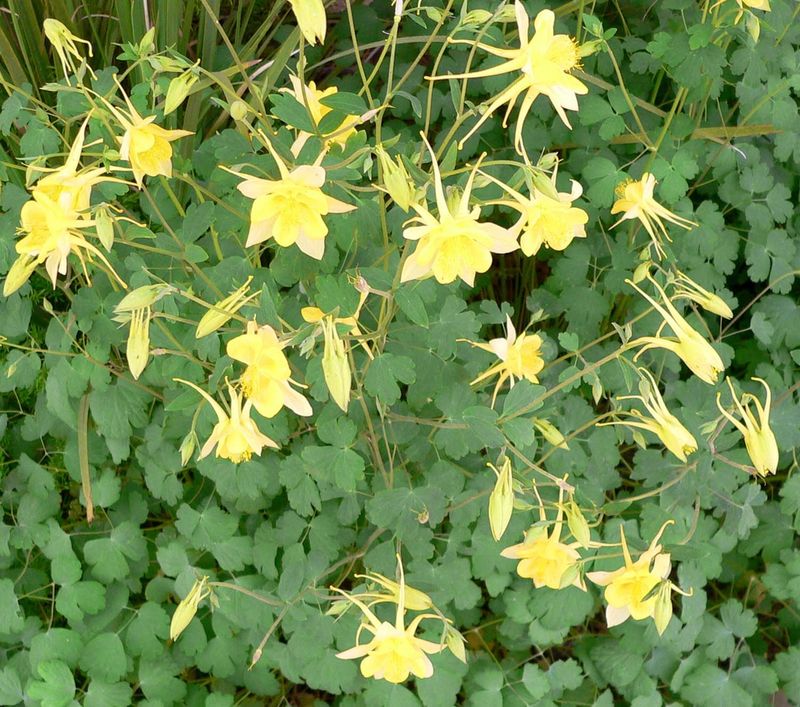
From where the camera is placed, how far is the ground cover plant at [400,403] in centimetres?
119

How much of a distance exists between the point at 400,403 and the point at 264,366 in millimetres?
499

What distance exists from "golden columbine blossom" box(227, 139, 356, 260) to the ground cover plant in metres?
0.12

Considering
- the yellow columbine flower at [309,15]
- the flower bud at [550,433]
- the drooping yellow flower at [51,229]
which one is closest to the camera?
the yellow columbine flower at [309,15]

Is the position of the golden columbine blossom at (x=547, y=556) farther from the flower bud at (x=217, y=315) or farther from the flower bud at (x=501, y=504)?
the flower bud at (x=217, y=315)

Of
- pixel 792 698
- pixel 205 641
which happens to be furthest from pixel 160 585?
pixel 792 698

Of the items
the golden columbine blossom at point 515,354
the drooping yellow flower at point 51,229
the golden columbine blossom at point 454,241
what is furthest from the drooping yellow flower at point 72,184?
the golden columbine blossom at point 515,354

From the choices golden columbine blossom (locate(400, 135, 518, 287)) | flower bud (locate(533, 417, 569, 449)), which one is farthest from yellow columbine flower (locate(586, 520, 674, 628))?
golden columbine blossom (locate(400, 135, 518, 287))

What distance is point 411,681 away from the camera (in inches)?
62.7

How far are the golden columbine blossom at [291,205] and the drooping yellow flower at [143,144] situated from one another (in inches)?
6.0

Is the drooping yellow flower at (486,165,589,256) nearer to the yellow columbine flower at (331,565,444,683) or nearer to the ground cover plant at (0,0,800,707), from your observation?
the ground cover plant at (0,0,800,707)

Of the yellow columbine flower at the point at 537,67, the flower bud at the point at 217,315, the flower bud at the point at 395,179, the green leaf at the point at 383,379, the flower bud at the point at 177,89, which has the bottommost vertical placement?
the green leaf at the point at 383,379

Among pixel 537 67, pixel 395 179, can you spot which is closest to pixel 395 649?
pixel 395 179

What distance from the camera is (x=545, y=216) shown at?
101 centimetres

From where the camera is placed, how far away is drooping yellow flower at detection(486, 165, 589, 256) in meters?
0.99
